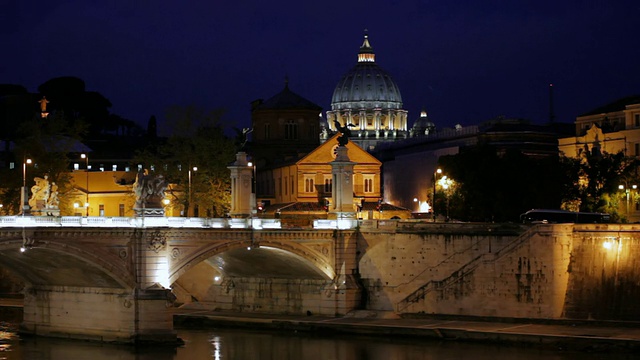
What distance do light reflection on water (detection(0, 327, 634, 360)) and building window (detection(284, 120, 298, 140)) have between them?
4884 cm

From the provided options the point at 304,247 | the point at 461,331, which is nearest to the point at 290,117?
the point at 304,247

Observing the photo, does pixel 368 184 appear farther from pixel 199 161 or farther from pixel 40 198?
pixel 40 198

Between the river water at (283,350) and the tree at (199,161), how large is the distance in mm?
23494

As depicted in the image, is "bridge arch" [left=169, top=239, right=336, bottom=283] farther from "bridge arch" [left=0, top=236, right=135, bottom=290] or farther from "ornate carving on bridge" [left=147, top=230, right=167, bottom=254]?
"bridge arch" [left=0, top=236, right=135, bottom=290]

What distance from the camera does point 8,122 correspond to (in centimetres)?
11625

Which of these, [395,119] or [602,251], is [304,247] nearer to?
[602,251]

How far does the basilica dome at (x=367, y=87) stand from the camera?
17538 centimetres

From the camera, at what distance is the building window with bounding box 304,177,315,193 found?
92125 millimetres

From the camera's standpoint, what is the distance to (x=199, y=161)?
8350 centimetres

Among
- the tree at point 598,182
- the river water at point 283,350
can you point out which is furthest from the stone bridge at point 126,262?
the tree at point 598,182

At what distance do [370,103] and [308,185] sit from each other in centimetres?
8365

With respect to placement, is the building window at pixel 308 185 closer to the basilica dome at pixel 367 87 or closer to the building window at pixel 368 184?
the building window at pixel 368 184

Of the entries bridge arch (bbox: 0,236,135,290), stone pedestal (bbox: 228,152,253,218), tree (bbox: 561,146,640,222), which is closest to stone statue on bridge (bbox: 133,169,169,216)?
bridge arch (bbox: 0,236,135,290)

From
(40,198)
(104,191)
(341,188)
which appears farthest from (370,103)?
(40,198)
